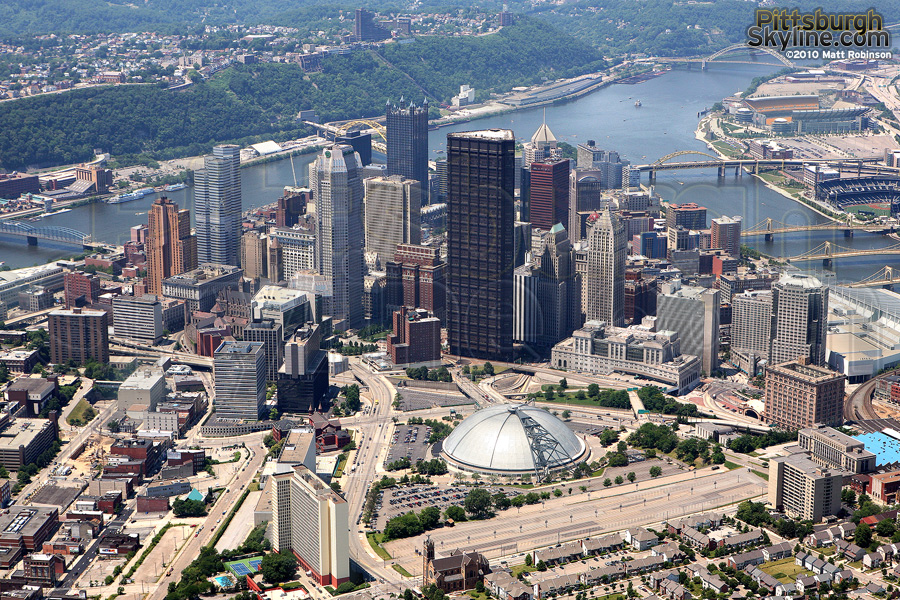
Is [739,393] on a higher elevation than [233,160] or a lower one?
lower

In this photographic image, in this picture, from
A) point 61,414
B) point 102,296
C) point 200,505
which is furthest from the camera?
point 102,296

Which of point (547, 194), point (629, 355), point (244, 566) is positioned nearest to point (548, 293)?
point (629, 355)

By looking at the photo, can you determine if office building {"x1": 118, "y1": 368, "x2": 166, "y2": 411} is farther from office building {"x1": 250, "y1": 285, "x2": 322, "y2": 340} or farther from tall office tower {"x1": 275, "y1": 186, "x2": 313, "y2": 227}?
tall office tower {"x1": 275, "y1": 186, "x2": 313, "y2": 227}

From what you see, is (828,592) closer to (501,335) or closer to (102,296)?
(501,335)

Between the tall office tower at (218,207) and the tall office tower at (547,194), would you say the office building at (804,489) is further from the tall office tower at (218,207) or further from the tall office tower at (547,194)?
the tall office tower at (218,207)

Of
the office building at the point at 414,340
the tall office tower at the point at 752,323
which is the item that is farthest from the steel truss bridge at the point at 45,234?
the tall office tower at the point at 752,323

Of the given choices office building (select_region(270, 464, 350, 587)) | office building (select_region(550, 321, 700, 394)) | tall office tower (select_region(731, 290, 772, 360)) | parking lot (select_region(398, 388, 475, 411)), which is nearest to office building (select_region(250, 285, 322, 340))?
parking lot (select_region(398, 388, 475, 411))

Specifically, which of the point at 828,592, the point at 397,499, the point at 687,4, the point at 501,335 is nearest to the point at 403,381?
the point at 501,335
